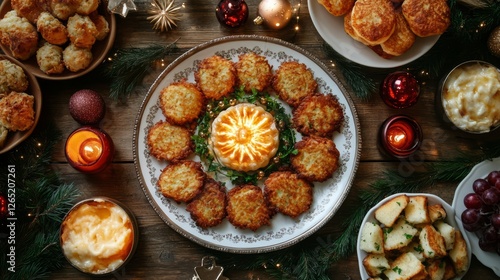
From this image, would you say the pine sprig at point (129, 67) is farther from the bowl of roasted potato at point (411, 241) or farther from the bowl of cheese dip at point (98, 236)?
the bowl of roasted potato at point (411, 241)

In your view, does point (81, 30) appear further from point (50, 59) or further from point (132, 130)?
point (132, 130)

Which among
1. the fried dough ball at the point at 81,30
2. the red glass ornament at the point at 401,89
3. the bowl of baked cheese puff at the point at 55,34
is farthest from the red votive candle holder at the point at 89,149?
the red glass ornament at the point at 401,89

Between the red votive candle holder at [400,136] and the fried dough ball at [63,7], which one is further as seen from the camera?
the red votive candle holder at [400,136]

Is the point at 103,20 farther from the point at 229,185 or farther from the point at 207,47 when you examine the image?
A: the point at 229,185

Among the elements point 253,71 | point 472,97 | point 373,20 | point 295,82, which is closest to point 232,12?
point 253,71

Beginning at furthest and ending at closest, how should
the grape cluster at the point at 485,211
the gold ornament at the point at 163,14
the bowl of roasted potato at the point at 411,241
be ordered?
the gold ornament at the point at 163,14 < the bowl of roasted potato at the point at 411,241 < the grape cluster at the point at 485,211

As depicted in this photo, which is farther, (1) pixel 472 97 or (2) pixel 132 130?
(2) pixel 132 130

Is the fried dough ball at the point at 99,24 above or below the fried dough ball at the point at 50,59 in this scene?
above

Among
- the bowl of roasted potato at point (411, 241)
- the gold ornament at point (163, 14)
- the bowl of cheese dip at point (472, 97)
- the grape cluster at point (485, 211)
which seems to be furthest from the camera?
the gold ornament at point (163, 14)
